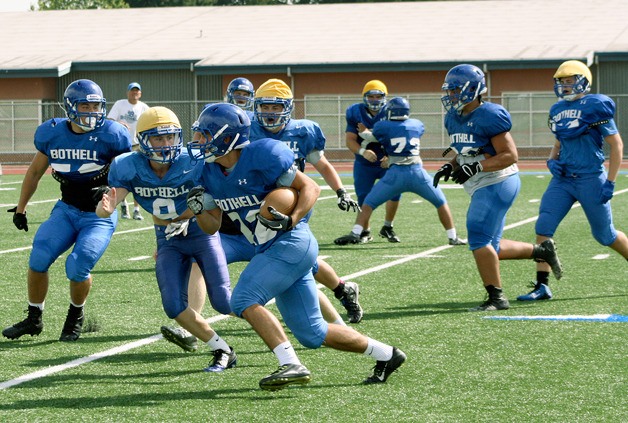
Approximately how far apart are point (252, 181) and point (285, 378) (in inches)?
39.2

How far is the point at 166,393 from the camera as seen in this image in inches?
224

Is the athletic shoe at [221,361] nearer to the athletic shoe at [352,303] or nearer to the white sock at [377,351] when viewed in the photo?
the white sock at [377,351]

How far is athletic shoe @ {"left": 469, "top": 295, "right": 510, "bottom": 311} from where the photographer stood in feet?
26.4

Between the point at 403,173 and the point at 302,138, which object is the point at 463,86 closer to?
the point at 302,138

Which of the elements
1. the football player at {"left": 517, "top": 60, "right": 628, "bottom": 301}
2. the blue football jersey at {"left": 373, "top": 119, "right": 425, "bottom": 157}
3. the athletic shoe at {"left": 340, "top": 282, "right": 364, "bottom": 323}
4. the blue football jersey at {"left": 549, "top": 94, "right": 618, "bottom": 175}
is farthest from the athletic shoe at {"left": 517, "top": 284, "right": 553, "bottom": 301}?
the blue football jersey at {"left": 373, "top": 119, "right": 425, "bottom": 157}

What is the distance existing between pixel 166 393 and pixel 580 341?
264 cm

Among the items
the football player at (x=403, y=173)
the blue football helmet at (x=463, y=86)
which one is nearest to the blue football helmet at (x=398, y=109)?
the football player at (x=403, y=173)

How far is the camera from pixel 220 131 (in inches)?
219

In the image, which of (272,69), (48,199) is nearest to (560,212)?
(48,199)

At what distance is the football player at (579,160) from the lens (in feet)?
27.9

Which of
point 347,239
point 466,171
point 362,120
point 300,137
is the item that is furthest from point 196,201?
point 362,120

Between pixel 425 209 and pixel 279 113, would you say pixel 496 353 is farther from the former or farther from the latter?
pixel 425 209

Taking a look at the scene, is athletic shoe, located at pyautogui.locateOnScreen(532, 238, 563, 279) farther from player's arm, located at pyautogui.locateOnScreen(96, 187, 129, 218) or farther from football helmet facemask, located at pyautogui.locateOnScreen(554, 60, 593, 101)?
player's arm, located at pyautogui.locateOnScreen(96, 187, 129, 218)

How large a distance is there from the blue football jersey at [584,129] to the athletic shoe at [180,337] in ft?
11.5
